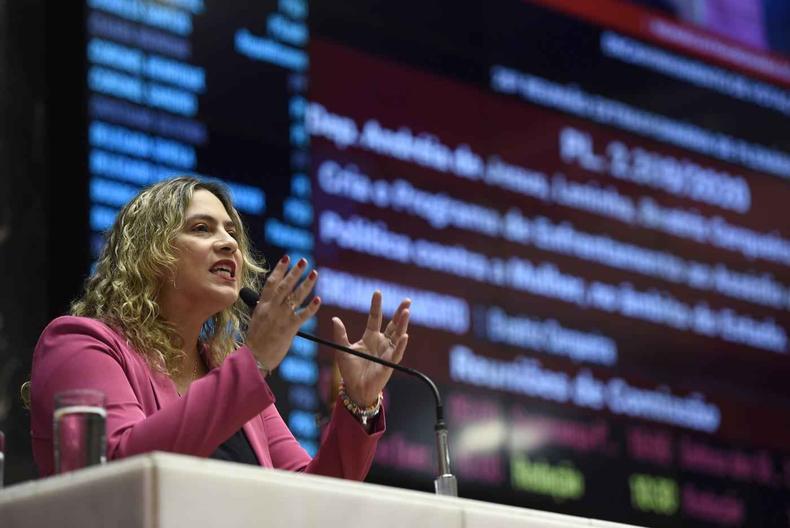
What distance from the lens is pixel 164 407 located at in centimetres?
223

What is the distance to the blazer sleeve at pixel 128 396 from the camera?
2066 millimetres

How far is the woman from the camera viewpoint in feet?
6.89

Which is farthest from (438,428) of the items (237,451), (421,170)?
(421,170)

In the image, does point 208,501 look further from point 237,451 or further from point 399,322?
point 399,322

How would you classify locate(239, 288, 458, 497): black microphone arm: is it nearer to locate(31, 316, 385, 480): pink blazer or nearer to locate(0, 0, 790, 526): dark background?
locate(31, 316, 385, 480): pink blazer

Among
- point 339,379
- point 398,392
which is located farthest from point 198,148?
point 339,379

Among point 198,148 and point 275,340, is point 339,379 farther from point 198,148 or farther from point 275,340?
point 198,148

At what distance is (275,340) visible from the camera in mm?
2162

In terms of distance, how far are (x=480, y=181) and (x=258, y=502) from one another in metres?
3.01

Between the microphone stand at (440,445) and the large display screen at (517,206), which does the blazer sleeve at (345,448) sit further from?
the large display screen at (517,206)

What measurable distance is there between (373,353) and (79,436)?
0.73 metres

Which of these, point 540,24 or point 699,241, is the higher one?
point 540,24

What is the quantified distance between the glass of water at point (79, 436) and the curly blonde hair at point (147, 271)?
507 millimetres

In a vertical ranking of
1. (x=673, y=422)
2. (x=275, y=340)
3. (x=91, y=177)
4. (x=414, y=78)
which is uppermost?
(x=414, y=78)
